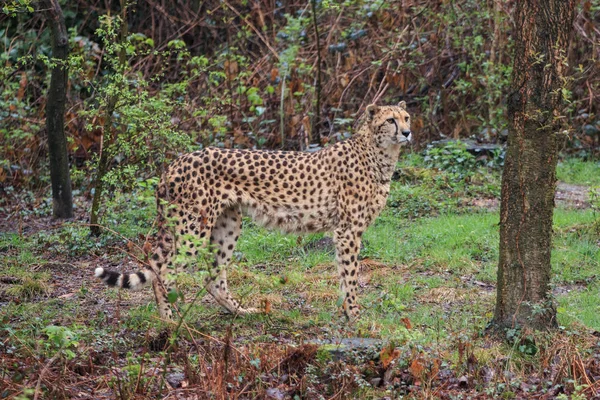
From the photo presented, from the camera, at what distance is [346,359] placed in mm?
4848

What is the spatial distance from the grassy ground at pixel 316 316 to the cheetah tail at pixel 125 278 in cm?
27

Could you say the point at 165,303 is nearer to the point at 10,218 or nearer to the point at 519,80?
the point at 519,80

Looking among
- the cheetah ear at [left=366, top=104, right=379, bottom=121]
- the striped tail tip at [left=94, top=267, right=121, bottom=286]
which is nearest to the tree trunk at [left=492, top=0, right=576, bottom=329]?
the cheetah ear at [left=366, top=104, right=379, bottom=121]

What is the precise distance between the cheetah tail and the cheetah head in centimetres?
212

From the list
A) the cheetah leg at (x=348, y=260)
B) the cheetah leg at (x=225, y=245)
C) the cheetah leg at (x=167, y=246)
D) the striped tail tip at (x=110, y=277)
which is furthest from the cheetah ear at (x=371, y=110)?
the striped tail tip at (x=110, y=277)

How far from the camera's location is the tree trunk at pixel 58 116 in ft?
27.7

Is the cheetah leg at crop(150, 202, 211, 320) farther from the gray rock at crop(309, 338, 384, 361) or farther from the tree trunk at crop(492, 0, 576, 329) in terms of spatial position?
the tree trunk at crop(492, 0, 576, 329)

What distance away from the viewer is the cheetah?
6168mm

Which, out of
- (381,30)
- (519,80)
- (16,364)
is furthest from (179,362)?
(381,30)

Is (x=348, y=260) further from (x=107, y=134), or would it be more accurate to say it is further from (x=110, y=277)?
(x=107, y=134)

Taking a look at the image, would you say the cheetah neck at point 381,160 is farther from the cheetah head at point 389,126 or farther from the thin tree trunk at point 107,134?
the thin tree trunk at point 107,134

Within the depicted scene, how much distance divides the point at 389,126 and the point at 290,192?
0.94m

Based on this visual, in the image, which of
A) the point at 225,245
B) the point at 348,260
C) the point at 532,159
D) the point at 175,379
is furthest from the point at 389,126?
the point at 175,379

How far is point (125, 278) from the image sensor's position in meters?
5.68
